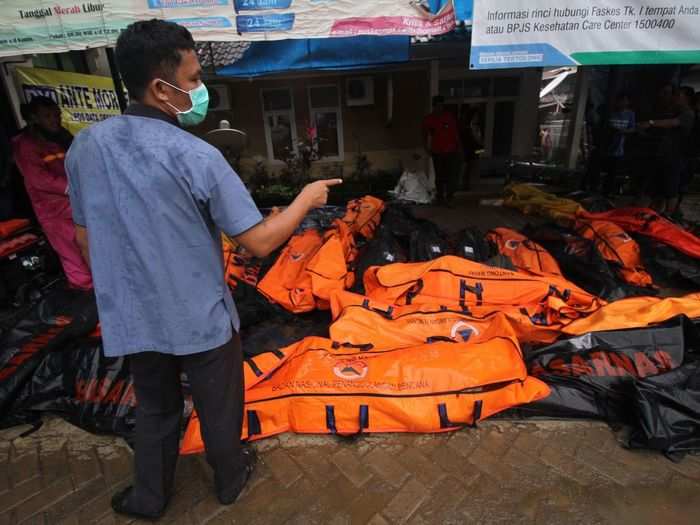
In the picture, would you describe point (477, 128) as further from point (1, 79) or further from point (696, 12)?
point (1, 79)

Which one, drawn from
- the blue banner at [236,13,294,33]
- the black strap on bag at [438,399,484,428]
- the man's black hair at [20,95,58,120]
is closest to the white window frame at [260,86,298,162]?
the man's black hair at [20,95,58,120]

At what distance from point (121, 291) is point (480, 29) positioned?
2553mm

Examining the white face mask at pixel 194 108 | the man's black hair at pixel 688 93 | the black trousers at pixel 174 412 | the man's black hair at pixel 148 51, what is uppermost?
the man's black hair at pixel 148 51

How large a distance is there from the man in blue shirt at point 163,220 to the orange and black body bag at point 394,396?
0.62 metres

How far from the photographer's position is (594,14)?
8.20 ft

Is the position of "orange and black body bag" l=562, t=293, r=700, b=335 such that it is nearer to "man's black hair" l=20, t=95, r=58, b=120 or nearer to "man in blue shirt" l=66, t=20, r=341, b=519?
"man in blue shirt" l=66, t=20, r=341, b=519

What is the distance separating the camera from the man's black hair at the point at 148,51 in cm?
120

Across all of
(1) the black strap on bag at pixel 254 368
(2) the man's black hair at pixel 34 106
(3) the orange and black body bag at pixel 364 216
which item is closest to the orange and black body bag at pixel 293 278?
(3) the orange and black body bag at pixel 364 216

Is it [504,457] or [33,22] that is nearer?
[504,457]

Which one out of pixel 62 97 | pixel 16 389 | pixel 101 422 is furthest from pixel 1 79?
pixel 101 422

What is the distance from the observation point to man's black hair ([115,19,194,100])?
1.20 meters

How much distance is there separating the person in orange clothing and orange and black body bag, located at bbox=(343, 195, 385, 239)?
2.61 meters

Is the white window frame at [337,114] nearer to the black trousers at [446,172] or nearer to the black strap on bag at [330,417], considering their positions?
the black trousers at [446,172]

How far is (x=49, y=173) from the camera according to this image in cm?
337
